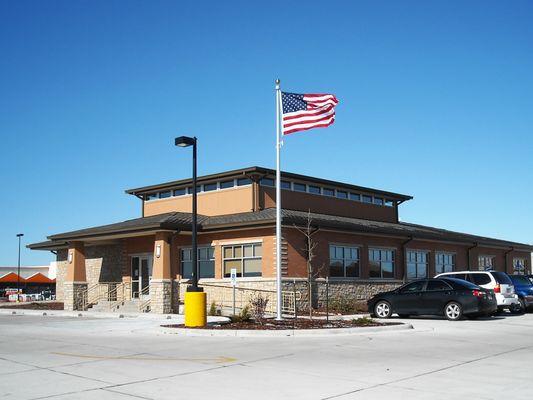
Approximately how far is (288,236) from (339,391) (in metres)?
17.4

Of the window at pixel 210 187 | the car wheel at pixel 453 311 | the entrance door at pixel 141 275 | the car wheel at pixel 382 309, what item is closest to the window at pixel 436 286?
the car wheel at pixel 453 311

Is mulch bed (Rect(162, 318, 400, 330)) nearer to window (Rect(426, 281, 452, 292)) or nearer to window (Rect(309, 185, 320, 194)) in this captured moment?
window (Rect(426, 281, 452, 292))

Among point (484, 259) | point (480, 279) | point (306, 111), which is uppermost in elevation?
point (306, 111)

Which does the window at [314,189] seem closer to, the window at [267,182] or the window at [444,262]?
the window at [267,182]

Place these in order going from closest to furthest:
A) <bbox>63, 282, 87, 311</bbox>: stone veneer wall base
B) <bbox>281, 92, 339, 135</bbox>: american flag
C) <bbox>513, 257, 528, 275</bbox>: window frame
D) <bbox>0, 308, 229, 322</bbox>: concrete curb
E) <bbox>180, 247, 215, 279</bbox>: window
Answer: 1. <bbox>281, 92, 339, 135</bbox>: american flag
2. <bbox>0, 308, 229, 322</bbox>: concrete curb
3. <bbox>180, 247, 215, 279</bbox>: window
4. <bbox>63, 282, 87, 311</bbox>: stone veneer wall base
5. <bbox>513, 257, 528, 275</bbox>: window frame

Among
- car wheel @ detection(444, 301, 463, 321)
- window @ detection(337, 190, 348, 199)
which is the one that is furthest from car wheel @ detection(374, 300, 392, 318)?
window @ detection(337, 190, 348, 199)

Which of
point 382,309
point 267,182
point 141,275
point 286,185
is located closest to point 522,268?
point 286,185

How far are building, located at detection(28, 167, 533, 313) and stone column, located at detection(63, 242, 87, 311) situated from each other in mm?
50

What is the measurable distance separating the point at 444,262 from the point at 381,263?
687 centimetres

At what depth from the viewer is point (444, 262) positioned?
36719 millimetres

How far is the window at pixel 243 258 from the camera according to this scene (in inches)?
1063

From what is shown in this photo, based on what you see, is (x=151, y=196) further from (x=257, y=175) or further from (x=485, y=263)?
(x=485, y=263)

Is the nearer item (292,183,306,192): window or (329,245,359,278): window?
(329,245,359,278): window

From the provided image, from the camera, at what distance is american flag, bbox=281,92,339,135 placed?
20250 millimetres
